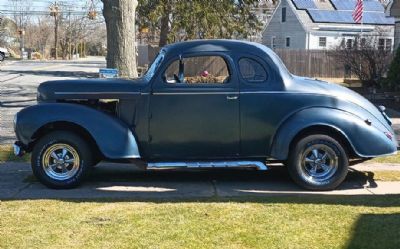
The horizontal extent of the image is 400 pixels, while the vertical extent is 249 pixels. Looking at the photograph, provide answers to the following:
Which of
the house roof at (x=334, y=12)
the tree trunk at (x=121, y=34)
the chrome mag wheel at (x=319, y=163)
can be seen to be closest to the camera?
the chrome mag wheel at (x=319, y=163)

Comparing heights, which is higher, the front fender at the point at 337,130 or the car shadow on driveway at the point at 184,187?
the front fender at the point at 337,130

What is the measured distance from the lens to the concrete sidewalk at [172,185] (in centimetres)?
750

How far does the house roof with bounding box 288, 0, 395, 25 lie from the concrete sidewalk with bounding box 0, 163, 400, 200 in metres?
44.7

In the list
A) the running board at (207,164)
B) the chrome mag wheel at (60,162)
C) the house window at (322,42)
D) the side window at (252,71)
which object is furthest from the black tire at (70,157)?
the house window at (322,42)

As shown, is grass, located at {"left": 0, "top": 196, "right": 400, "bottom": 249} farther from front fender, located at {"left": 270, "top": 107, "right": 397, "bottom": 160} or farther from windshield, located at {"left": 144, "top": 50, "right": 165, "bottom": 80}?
windshield, located at {"left": 144, "top": 50, "right": 165, "bottom": 80}

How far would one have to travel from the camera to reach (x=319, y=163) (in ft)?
25.5

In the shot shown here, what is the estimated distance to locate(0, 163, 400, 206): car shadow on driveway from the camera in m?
7.26

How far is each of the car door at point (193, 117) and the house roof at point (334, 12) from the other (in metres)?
46.0

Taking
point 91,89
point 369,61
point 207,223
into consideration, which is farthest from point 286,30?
point 207,223

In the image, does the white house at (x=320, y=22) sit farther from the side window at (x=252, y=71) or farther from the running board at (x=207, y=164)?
the running board at (x=207, y=164)

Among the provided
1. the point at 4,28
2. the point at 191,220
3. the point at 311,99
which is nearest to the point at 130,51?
the point at 311,99

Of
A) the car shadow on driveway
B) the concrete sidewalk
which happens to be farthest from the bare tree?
the car shadow on driveway

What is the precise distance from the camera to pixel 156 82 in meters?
7.73

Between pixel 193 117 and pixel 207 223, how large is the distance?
197 centimetres
